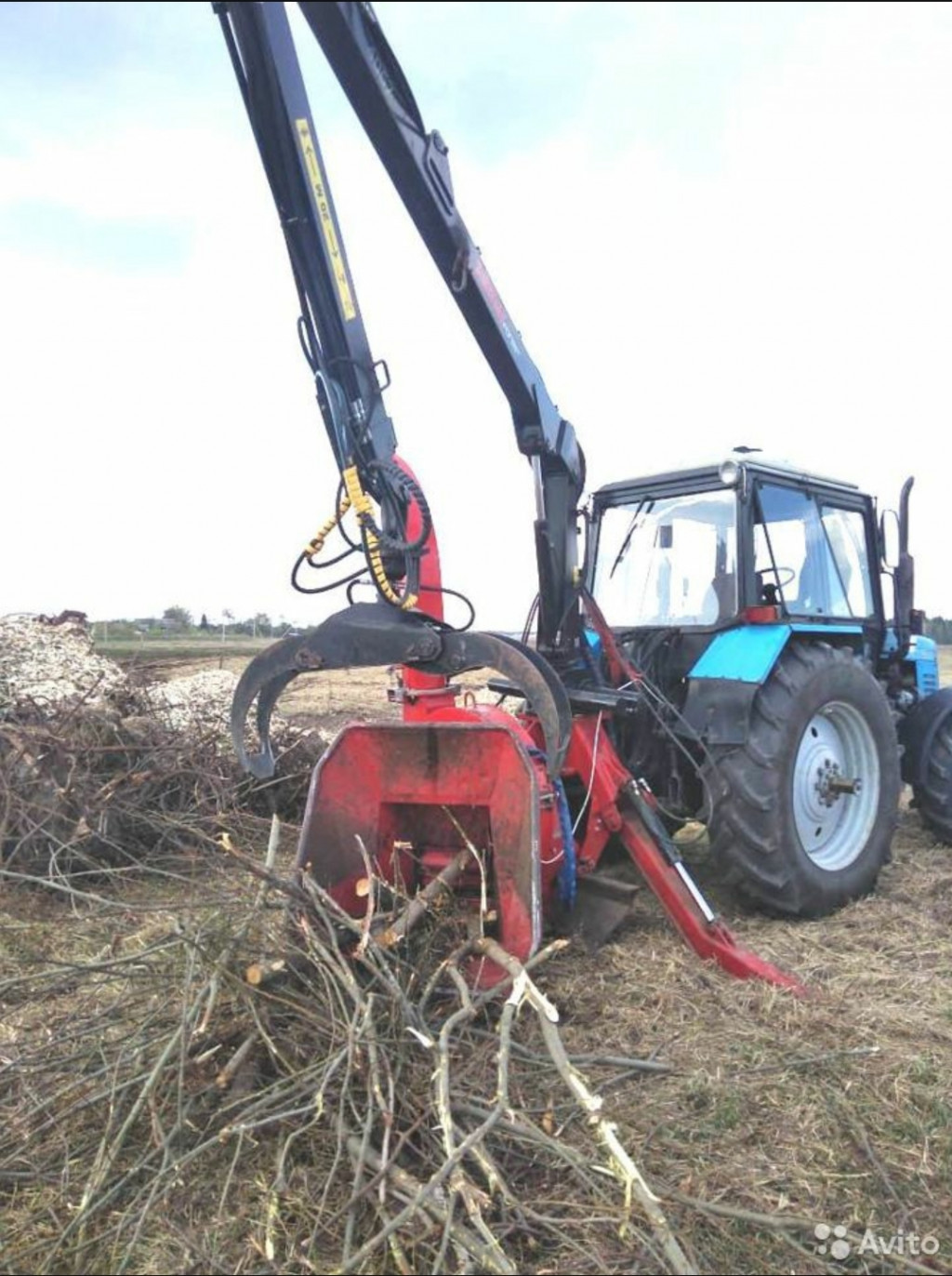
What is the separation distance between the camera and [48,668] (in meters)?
6.34

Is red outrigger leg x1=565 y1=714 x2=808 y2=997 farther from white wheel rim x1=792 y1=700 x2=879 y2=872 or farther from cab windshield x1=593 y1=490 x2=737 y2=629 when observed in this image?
cab windshield x1=593 y1=490 x2=737 y2=629

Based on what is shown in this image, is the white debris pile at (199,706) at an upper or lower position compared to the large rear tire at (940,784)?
upper

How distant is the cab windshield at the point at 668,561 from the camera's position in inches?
193

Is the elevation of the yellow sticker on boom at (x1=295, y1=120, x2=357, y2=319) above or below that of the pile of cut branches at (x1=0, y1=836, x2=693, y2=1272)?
above

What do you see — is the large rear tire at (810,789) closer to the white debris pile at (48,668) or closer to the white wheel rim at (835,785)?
the white wheel rim at (835,785)

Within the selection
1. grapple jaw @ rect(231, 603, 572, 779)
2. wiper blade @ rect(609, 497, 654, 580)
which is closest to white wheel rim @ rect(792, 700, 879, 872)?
wiper blade @ rect(609, 497, 654, 580)

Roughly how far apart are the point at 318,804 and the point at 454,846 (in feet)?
1.71

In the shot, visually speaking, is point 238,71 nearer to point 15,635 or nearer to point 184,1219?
point 184,1219

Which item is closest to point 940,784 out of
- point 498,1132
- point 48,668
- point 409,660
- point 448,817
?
point 448,817

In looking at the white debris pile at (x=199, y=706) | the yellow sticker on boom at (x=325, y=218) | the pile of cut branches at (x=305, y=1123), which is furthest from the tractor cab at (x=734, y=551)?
the pile of cut branches at (x=305, y=1123)

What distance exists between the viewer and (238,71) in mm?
3131

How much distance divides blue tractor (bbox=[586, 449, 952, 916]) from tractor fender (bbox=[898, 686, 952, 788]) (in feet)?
0.04

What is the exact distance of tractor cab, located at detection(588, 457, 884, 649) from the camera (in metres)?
4.84

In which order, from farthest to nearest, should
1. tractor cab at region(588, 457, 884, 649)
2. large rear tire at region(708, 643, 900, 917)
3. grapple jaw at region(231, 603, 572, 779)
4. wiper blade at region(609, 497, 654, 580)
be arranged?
wiper blade at region(609, 497, 654, 580) < tractor cab at region(588, 457, 884, 649) < large rear tire at region(708, 643, 900, 917) < grapple jaw at region(231, 603, 572, 779)
